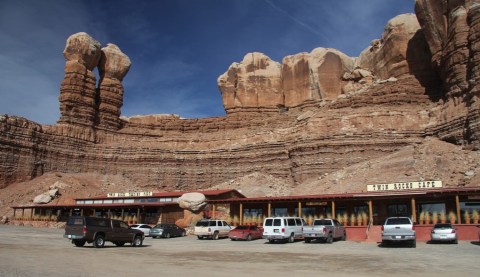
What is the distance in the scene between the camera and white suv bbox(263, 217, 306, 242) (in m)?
27.2

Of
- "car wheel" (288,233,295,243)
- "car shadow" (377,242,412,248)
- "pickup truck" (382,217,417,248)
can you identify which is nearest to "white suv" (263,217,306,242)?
"car wheel" (288,233,295,243)

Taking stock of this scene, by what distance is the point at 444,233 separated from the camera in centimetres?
2550

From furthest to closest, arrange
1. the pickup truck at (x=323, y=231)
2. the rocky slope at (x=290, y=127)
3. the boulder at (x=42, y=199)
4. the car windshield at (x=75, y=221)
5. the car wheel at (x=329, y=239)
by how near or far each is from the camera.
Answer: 1. the boulder at (x=42, y=199)
2. the rocky slope at (x=290, y=127)
3. the car wheel at (x=329, y=239)
4. the pickup truck at (x=323, y=231)
5. the car windshield at (x=75, y=221)

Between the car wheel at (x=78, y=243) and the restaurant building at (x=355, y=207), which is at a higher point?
the restaurant building at (x=355, y=207)

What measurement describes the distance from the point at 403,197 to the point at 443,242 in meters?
4.83

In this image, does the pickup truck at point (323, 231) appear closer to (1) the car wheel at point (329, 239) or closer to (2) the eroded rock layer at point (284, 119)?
(1) the car wheel at point (329, 239)

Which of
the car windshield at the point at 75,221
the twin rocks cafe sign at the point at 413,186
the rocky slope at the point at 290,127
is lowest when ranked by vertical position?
the car windshield at the point at 75,221

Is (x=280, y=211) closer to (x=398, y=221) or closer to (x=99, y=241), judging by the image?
(x=398, y=221)

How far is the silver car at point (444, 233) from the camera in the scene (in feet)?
83.1

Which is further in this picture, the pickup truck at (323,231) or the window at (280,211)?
the window at (280,211)

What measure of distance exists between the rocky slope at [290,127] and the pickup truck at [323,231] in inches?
758

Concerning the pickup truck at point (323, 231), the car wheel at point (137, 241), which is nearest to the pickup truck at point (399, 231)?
the pickup truck at point (323, 231)

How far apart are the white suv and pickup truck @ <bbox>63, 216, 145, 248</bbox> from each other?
833 cm

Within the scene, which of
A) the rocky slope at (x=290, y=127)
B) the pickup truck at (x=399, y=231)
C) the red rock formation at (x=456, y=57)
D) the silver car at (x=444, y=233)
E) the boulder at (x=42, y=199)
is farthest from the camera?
the boulder at (x=42, y=199)
